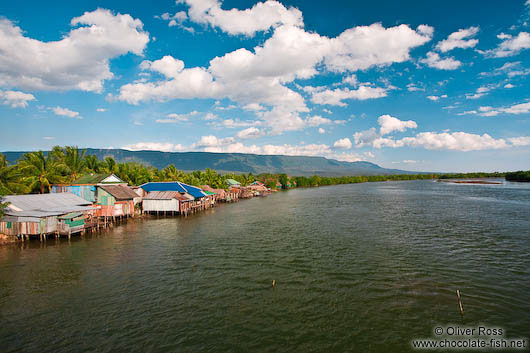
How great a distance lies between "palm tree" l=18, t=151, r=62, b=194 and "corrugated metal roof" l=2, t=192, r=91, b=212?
710 cm

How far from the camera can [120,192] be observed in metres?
46.1

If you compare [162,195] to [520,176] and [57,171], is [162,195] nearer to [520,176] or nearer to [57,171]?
[57,171]

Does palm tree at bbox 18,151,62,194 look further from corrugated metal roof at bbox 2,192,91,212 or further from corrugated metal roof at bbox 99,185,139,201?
corrugated metal roof at bbox 99,185,139,201

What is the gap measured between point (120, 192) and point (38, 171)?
12.0 meters

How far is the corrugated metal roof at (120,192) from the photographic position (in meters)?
43.6

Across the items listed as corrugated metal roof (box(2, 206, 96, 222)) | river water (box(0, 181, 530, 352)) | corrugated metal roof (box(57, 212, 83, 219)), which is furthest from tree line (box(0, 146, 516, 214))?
river water (box(0, 181, 530, 352))

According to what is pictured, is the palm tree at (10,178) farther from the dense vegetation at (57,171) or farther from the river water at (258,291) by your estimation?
the river water at (258,291)

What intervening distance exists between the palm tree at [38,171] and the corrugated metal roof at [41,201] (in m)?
7.10

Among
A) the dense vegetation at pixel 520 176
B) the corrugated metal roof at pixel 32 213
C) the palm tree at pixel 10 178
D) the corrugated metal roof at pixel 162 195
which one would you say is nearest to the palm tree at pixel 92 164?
the corrugated metal roof at pixel 162 195

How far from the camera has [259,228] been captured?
1521 inches

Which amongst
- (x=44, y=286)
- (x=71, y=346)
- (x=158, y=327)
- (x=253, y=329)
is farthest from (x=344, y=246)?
(x=44, y=286)

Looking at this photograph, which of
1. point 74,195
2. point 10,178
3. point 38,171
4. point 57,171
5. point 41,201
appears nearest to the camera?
point 41,201

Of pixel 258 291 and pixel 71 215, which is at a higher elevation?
pixel 71 215

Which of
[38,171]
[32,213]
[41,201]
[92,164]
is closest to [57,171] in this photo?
[38,171]
